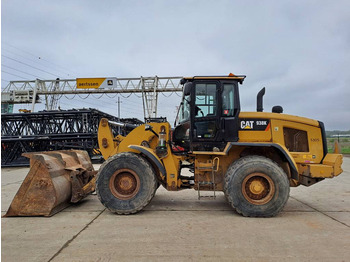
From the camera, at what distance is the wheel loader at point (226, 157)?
4953mm

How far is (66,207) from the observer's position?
5621mm

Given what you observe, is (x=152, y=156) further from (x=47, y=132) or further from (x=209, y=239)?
(x=47, y=132)

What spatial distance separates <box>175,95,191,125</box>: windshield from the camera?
5527 mm

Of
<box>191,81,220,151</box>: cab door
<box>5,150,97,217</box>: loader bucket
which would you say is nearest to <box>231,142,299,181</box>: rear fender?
<box>191,81,220,151</box>: cab door

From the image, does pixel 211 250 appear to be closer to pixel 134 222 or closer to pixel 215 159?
pixel 134 222

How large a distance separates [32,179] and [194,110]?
132 inches

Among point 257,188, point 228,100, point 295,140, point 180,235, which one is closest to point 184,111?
point 228,100

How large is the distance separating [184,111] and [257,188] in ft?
7.11

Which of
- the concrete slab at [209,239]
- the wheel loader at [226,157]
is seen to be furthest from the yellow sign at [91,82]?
the concrete slab at [209,239]

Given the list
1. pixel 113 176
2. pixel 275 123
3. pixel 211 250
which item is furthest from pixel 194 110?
pixel 211 250

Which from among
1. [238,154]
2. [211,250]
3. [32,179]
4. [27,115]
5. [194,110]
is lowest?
[211,250]

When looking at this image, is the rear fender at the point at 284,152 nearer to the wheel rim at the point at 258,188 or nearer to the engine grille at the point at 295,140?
the engine grille at the point at 295,140

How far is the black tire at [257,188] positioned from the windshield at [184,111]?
150 cm

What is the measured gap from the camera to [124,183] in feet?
17.1
